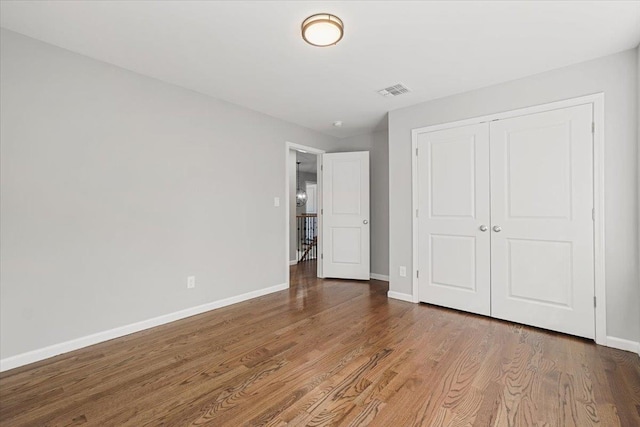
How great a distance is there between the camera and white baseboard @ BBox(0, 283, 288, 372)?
2100 mm

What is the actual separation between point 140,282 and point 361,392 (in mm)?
2241

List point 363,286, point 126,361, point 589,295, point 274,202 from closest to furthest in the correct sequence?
point 126,361 → point 589,295 → point 274,202 → point 363,286

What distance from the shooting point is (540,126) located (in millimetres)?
2699

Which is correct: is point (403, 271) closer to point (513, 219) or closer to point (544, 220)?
point (513, 219)

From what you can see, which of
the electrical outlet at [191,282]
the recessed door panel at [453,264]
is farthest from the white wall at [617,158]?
the electrical outlet at [191,282]

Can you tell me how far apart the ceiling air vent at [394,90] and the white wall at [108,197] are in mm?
1726

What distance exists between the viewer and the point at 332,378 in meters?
1.91

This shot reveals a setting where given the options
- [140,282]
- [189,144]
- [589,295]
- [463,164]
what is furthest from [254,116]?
[589,295]

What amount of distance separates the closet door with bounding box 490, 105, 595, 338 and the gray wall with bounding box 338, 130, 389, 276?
1.92 meters

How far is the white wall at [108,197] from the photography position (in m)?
2.12

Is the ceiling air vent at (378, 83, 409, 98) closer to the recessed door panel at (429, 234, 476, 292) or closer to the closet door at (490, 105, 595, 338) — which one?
the closet door at (490, 105, 595, 338)

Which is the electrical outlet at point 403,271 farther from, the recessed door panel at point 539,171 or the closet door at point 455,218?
the recessed door panel at point 539,171

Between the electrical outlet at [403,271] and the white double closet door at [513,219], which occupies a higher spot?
the white double closet door at [513,219]

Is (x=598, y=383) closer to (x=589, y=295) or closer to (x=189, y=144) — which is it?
(x=589, y=295)
